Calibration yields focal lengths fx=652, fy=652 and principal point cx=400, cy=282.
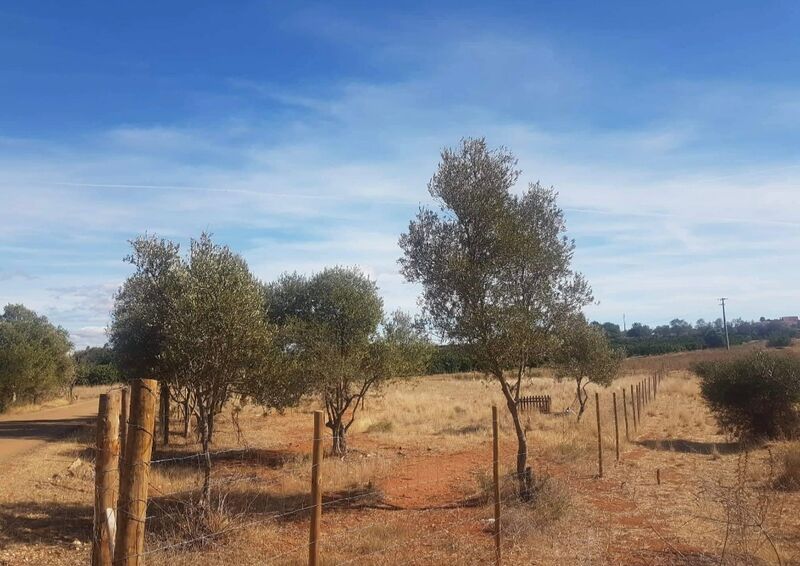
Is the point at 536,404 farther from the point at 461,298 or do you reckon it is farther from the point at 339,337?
the point at 461,298

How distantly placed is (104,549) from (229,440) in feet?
72.7

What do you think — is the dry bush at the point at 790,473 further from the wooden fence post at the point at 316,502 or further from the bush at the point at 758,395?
the wooden fence post at the point at 316,502

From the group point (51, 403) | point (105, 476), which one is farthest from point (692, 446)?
point (51, 403)

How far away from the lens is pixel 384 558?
9258 mm

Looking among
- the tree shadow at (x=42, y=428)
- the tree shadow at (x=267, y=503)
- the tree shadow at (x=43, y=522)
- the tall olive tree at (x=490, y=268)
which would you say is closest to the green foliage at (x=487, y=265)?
the tall olive tree at (x=490, y=268)

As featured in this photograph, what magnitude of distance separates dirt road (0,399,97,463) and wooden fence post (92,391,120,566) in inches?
660

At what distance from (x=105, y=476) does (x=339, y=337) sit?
57.2 feet

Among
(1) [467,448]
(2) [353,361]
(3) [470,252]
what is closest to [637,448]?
(1) [467,448]

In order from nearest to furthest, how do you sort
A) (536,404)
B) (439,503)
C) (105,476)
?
1. (105,476)
2. (439,503)
3. (536,404)

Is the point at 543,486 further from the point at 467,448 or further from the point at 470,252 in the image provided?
the point at 467,448

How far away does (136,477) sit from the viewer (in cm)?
489

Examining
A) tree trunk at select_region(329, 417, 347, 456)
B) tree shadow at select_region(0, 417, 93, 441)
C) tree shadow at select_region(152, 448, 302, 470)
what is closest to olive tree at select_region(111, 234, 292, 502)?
tree shadow at select_region(152, 448, 302, 470)

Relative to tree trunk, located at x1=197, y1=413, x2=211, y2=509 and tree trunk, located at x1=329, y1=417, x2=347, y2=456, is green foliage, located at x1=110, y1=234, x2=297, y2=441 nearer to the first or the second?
tree trunk, located at x1=197, y1=413, x2=211, y2=509

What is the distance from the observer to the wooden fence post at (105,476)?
502 centimetres
